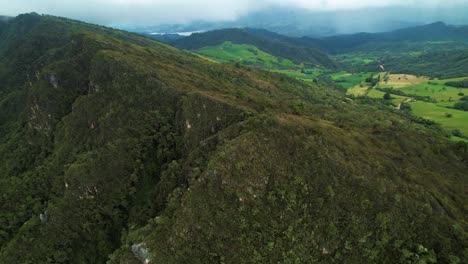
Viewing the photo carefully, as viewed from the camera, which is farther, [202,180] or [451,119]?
[451,119]

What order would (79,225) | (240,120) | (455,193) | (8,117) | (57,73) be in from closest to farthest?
(455,193), (240,120), (79,225), (57,73), (8,117)

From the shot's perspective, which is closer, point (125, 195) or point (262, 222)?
point (262, 222)

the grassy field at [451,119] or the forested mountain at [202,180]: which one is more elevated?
the forested mountain at [202,180]

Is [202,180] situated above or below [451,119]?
above

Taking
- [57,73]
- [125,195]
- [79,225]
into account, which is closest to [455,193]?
[125,195]

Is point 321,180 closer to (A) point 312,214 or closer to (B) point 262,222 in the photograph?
(A) point 312,214

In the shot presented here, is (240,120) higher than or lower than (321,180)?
higher

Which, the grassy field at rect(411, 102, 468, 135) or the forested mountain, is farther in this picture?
the grassy field at rect(411, 102, 468, 135)

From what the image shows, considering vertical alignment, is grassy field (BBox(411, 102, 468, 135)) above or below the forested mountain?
below
